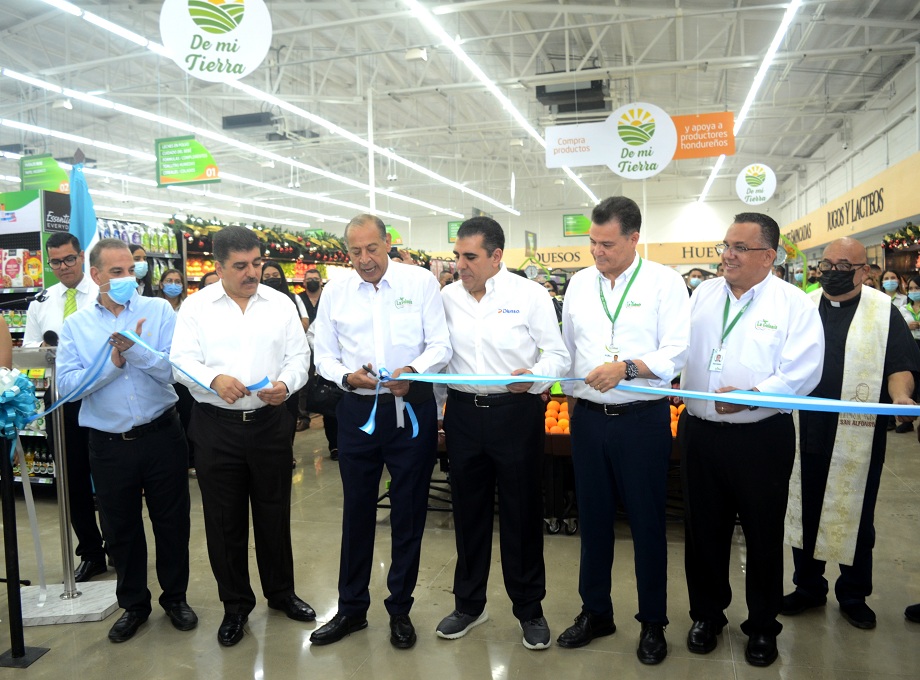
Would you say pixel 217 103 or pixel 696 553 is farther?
pixel 217 103

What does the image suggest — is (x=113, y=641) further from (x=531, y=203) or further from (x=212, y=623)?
(x=531, y=203)

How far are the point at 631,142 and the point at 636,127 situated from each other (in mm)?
227

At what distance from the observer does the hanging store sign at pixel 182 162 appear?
12555 millimetres

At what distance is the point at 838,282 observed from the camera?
3137 millimetres

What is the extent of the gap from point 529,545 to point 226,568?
1.35 m

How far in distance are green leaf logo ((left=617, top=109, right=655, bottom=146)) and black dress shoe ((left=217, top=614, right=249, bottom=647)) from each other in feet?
30.7

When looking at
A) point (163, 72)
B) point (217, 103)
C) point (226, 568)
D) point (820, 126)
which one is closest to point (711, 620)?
point (226, 568)

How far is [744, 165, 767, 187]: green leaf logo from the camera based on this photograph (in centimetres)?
1627

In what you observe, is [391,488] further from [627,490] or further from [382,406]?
[627,490]

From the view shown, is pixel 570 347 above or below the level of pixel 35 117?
below

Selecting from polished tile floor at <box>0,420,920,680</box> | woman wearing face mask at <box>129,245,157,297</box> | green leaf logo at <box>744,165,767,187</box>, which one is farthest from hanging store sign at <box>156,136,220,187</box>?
green leaf logo at <box>744,165,767,187</box>

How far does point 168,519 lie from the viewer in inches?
128

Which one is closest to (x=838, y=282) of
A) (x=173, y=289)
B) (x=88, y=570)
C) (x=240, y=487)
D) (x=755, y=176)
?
(x=240, y=487)

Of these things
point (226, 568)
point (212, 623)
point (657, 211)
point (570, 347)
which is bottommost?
point (212, 623)
